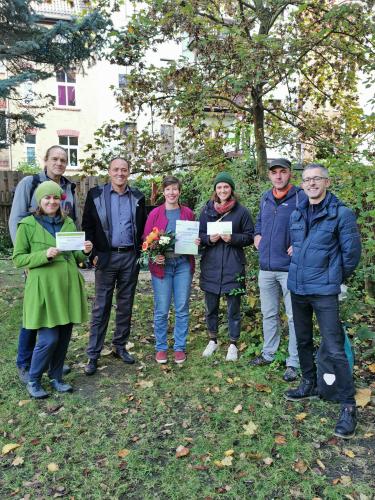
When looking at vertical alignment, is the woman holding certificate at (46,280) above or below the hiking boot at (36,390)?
above

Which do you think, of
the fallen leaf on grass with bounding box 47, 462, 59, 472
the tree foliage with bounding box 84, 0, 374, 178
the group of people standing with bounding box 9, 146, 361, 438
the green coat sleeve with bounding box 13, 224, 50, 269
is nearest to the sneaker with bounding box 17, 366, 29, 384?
the group of people standing with bounding box 9, 146, 361, 438

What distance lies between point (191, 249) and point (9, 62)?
6.41 metres

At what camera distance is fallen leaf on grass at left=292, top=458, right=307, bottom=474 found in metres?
3.04

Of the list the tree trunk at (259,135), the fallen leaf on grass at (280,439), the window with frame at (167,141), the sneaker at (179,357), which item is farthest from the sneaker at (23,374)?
the tree trunk at (259,135)

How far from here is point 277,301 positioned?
457 cm

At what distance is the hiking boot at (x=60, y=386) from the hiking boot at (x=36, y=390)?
0.13 m

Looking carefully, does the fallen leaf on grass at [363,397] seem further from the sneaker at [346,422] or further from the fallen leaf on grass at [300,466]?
the fallen leaf on grass at [300,466]

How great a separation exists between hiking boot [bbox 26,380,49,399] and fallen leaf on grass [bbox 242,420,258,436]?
6.45 ft

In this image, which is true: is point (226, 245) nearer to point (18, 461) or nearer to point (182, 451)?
point (182, 451)

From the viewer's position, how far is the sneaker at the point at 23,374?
4422 mm

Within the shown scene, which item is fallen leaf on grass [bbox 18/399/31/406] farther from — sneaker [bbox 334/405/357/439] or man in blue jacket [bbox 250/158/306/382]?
sneaker [bbox 334/405/357/439]

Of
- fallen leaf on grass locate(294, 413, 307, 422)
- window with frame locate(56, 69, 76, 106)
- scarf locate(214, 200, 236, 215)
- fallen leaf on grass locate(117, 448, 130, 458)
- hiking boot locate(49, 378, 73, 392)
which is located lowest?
fallen leaf on grass locate(117, 448, 130, 458)

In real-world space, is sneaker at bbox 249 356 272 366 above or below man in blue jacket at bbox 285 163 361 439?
below

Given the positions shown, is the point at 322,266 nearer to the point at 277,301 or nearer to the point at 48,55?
the point at 277,301
